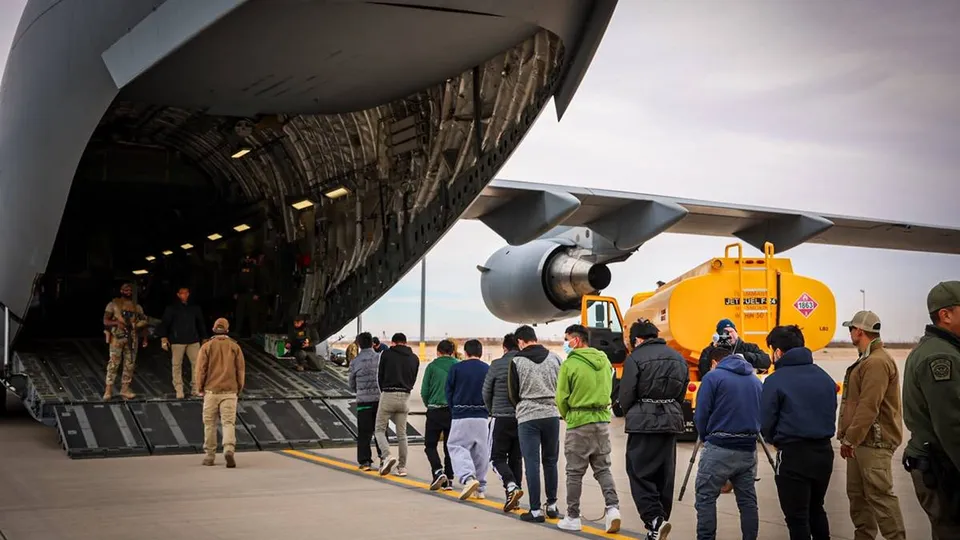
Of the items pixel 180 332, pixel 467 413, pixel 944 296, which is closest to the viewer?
pixel 944 296

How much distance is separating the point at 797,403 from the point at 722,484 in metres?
0.68

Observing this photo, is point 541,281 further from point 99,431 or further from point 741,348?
point 99,431

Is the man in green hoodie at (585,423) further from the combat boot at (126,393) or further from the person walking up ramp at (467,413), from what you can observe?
the combat boot at (126,393)

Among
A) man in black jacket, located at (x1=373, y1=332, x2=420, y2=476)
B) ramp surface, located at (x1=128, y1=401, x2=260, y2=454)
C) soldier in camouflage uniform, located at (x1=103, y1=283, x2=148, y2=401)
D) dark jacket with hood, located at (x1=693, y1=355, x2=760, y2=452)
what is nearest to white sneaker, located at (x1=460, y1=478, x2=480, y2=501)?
man in black jacket, located at (x1=373, y1=332, x2=420, y2=476)

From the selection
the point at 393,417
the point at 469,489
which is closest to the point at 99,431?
the point at 393,417

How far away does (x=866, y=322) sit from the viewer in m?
6.43

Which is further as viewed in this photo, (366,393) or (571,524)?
(366,393)

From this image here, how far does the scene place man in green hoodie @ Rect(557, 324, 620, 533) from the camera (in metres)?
7.27

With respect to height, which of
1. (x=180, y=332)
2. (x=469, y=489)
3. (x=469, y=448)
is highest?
(x=180, y=332)

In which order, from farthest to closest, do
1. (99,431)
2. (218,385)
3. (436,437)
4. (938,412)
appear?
1. (99,431)
2. (218,385)
3. (436,437)
4. (938,412)

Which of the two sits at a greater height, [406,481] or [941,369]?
[941,369]

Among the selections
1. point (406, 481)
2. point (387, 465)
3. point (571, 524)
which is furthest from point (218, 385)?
point (571, 524)

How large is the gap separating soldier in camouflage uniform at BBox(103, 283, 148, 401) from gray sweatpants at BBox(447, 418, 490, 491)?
18.8 feet

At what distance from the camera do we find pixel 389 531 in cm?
727
